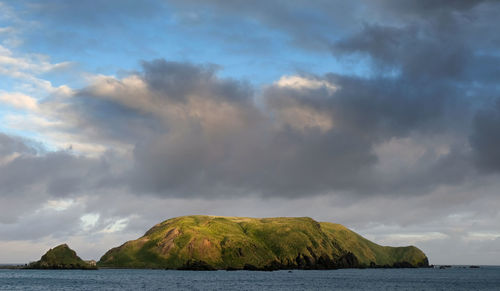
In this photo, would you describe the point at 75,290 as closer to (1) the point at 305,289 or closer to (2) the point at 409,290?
(1) the point at 305,289

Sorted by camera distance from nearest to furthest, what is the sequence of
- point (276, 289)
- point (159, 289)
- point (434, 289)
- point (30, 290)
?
point (30, 290) < point (159, 289) < point (276, 289) < point (434, 289)

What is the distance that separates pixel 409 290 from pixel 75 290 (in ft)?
368

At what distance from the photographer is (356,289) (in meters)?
173

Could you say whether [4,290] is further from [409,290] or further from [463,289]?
[463,289]

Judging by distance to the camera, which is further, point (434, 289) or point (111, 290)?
point (434, 289)

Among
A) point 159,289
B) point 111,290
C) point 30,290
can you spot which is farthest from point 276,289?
point 30,290

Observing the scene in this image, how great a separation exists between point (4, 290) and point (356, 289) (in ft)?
372

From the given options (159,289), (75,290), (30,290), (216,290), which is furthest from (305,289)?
(30,290)

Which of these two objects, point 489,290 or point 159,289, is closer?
point 159,289

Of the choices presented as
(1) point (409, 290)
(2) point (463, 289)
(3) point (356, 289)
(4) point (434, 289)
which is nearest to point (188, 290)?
(3) point (356, 289)

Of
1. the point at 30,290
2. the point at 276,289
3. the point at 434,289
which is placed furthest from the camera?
the point at 434,289

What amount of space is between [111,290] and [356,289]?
8265cm

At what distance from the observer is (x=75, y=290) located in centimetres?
15062

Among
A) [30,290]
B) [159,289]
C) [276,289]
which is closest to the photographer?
[30,290]
